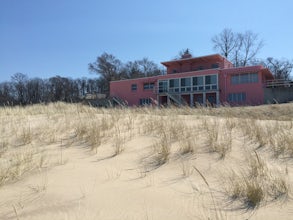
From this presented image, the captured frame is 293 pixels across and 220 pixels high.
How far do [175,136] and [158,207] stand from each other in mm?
2847

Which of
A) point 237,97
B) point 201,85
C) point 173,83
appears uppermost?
point 173,83

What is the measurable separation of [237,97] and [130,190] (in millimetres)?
36671

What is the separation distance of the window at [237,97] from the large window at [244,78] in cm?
146

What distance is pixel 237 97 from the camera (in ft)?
126

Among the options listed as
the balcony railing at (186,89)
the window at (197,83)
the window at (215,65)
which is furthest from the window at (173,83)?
the window at (215,65)

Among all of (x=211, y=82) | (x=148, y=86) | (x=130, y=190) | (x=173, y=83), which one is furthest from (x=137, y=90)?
(x=130, y=190)

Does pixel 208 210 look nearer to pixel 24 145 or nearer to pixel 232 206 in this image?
pixel 232 206

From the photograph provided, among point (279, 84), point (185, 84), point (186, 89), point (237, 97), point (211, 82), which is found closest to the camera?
point (279, 84)

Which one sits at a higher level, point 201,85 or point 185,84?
point 185,84

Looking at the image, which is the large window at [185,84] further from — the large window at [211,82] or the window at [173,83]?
the large window at [211,82]

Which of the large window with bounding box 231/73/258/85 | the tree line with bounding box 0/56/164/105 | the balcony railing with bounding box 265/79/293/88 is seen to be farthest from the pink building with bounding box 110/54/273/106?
the tree line with bounding box 0/56/164/105

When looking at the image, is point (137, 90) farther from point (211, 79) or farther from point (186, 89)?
point (211, 79)

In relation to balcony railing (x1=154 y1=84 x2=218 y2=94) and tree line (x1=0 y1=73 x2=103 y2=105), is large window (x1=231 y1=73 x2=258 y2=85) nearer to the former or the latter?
balcony railing (x1=154 y1=84 x2=218 y2=94)

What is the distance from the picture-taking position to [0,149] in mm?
5836
